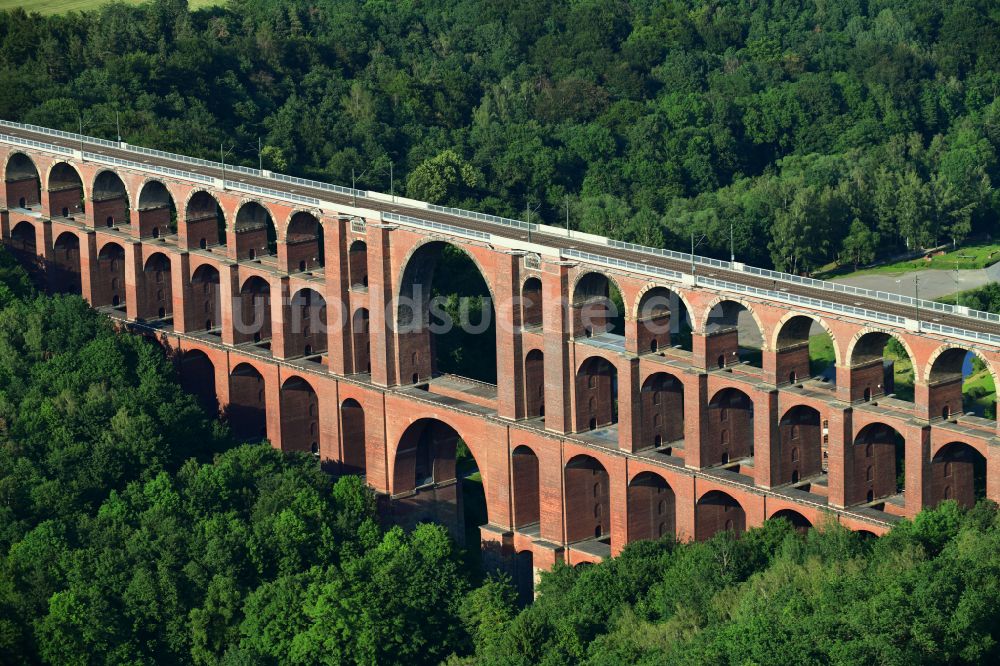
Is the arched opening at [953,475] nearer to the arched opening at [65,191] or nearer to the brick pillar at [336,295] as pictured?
the brick pillar at [336,295]

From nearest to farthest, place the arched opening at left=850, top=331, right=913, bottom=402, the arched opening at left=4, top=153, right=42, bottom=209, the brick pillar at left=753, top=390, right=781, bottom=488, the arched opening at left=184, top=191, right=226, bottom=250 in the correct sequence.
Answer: the arched opening at left=850, top=331, right=913, bottom=402
the brick pillar at left=753, top=390, right=781, bottom=488
the arched opening at left=184, top=191, right=226, bottom=250
the arched opening at left=4, top=153, right=42, bottom=209

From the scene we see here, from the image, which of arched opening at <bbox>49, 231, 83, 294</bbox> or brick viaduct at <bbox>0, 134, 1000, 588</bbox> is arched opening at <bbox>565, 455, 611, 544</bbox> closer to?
brick viaduct at <bbox>0, 134, 1000, 588</bbox>

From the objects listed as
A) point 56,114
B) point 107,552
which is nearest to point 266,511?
point 107,552

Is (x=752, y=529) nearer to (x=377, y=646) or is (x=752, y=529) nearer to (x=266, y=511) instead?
(x=377, y=646)

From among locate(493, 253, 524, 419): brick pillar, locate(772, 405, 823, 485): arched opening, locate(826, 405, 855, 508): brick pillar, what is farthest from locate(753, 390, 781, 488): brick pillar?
locate(493, 253, 524, 419): brick pillar

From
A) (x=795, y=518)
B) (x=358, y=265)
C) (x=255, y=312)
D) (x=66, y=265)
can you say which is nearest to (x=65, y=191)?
(x=66, y=265)

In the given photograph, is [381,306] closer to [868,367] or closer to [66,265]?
[66,265]

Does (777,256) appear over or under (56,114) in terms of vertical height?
under
